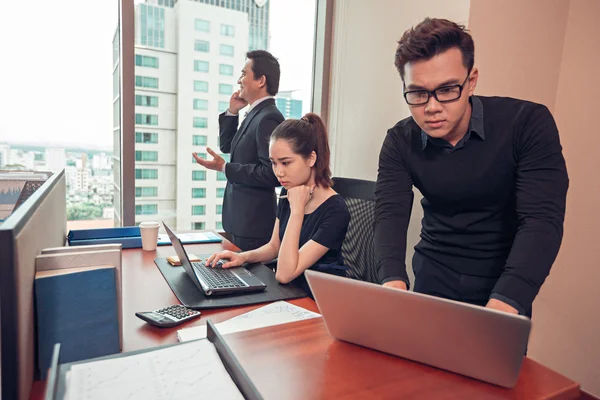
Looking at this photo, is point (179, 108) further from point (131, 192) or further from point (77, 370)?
point (77, 370)

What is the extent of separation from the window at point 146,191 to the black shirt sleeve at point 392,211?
5.29 ft

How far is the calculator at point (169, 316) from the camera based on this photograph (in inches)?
38.9

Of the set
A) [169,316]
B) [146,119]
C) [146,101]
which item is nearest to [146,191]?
[146,119]

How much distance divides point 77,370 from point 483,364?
624 millimetres

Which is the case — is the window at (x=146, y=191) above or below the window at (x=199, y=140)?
below

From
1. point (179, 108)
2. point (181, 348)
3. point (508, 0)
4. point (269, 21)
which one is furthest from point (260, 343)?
point (269, 21)

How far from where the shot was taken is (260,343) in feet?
2.52

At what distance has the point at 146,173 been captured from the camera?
2484mm

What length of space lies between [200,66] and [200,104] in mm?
230

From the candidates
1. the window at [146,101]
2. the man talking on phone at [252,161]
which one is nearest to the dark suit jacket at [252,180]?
the man talking on phone at [252,161]

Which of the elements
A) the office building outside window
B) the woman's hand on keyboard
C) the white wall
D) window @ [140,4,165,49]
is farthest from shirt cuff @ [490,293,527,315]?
window @ [140,4,165,49]

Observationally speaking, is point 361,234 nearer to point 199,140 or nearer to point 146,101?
point 199,140

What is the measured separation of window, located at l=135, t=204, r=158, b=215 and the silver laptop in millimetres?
1951

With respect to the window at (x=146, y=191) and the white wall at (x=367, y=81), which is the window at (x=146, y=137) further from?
the white wall at (x=367, y=81)
